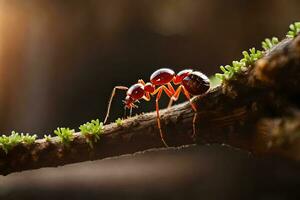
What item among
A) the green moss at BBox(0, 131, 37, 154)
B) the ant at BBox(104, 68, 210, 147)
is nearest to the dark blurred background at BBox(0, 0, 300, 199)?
the ant at BBox(104, 68, 210, 147)

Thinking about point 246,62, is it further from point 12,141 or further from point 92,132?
point 12,141

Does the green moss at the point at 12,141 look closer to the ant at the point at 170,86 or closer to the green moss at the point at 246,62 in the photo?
the ant at the point at 170,86

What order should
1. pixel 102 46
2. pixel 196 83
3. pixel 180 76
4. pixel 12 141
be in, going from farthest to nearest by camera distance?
1. pixel 102 46
2. pixel 180 76
3. pixel 12 141
4. pixel 196 83

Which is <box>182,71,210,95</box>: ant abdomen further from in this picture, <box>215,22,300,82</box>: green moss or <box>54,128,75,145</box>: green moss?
<box>54,128,75,145</box>: green moss

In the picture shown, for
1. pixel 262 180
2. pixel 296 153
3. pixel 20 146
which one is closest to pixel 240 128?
pixel 296 153

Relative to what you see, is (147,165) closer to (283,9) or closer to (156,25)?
(156,25)

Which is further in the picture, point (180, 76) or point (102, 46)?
point (102, 46)

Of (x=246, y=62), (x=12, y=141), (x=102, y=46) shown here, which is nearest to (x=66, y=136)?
(x=12, y=141)
